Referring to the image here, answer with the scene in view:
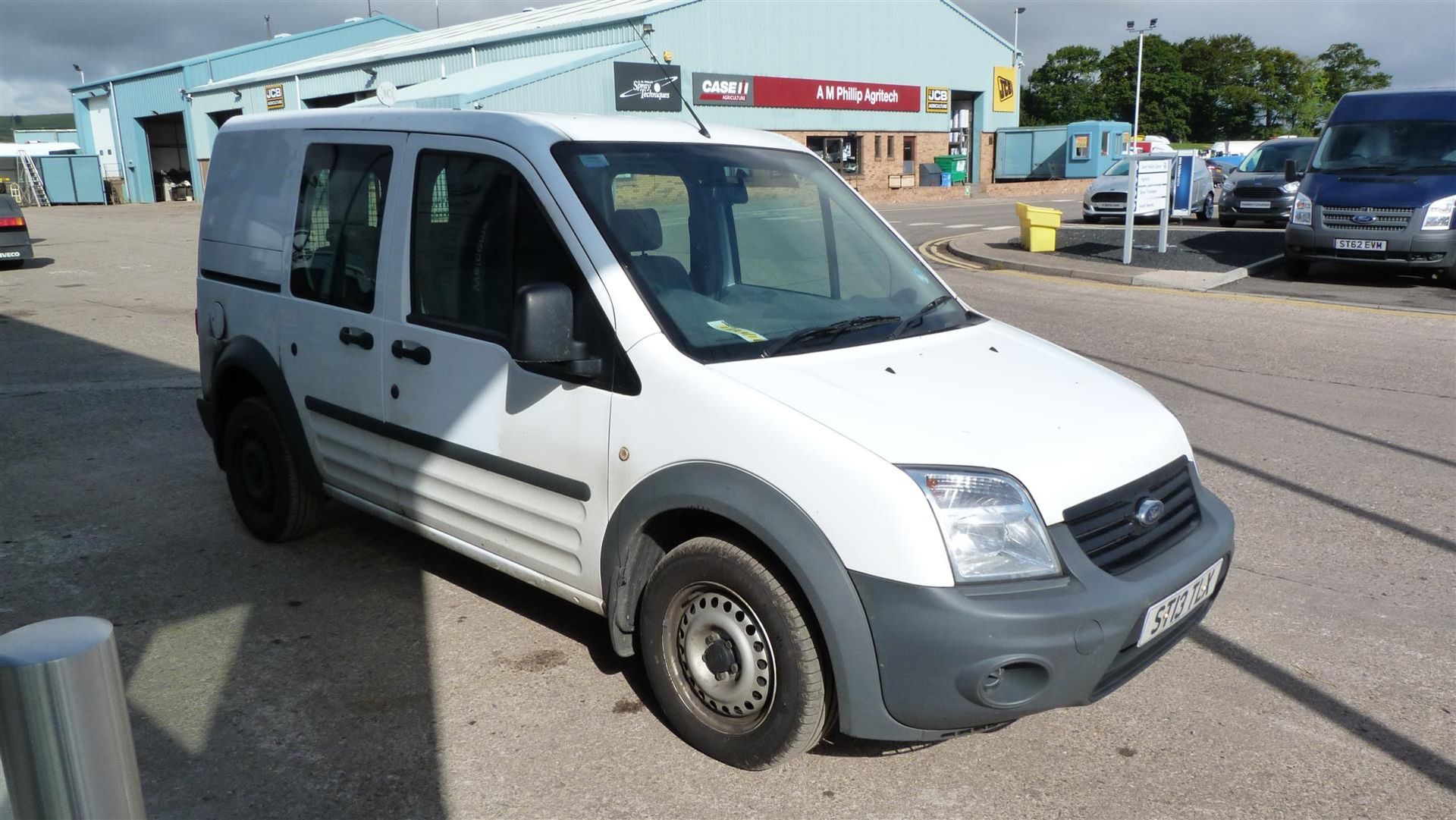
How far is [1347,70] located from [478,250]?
11869 centimetres

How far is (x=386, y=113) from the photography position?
4.43m

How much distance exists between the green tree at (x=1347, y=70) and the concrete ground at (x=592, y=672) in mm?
111884

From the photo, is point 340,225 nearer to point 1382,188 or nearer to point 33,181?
point 1382,188

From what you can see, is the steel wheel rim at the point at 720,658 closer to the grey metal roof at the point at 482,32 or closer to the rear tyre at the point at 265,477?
the rear tyre at the point at 265,477

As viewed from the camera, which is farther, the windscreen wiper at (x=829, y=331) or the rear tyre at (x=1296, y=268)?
the rear tyre at (x=1296, y=268)

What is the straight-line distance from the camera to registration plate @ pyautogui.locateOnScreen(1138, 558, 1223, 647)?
3105 mm

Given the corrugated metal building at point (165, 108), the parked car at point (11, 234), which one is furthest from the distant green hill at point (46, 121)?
the parked car at point (11, 234)

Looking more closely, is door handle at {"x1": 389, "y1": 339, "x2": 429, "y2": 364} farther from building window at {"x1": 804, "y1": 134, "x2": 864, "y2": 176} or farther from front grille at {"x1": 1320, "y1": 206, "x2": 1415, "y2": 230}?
building window at {"x1": 804, "y1": 134, "x2": 864, "y2": 176}

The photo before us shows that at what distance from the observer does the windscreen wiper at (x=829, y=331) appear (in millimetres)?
3469

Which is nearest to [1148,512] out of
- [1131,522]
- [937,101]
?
[1131,522]

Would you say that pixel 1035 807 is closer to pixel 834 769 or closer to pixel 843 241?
pixel 834 769

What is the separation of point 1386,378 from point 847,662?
7.60m

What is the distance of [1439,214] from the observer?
1348 centimetres

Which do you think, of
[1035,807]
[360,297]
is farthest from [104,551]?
[1035,807]
